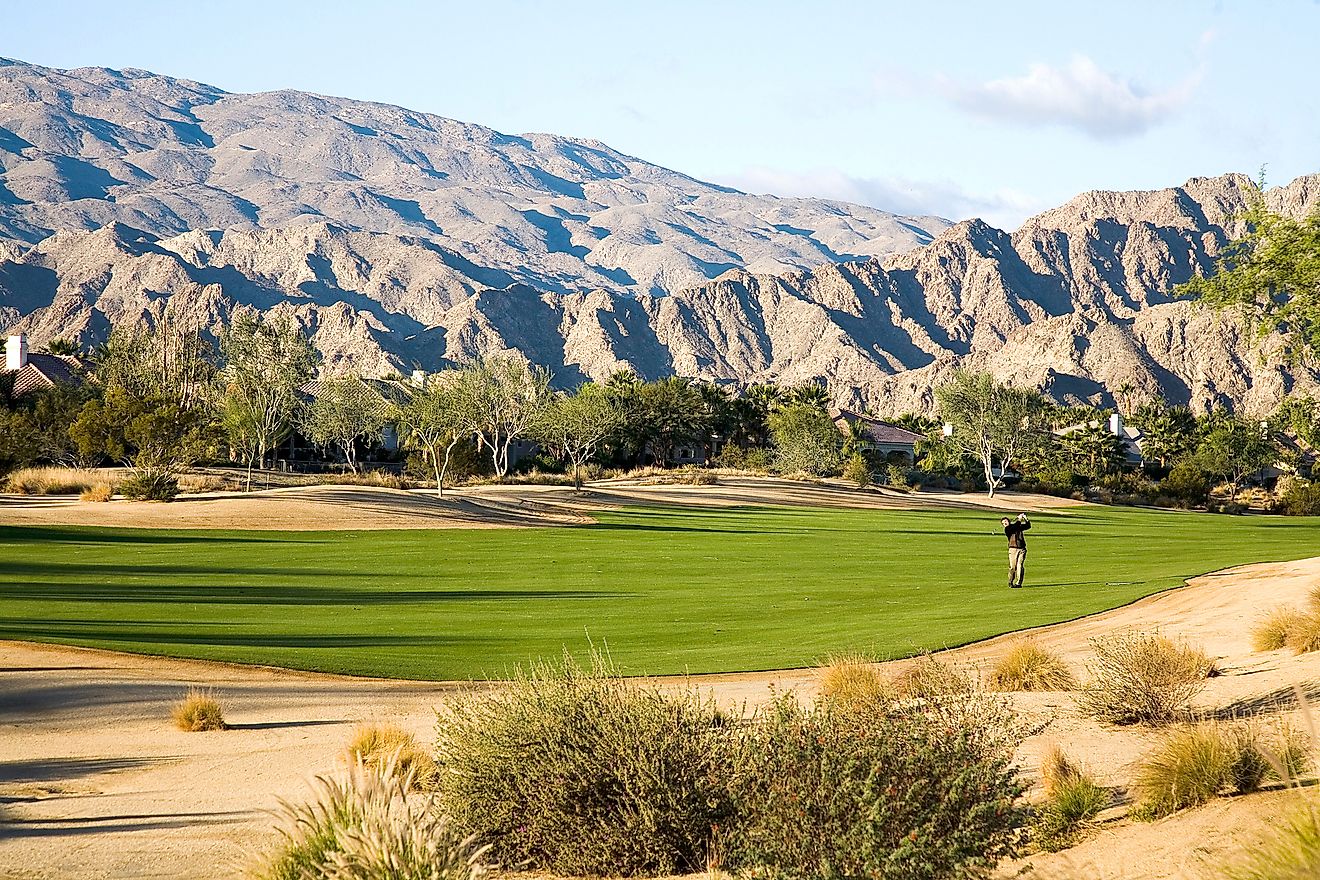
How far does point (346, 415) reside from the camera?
291 feet

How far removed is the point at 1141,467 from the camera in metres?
118

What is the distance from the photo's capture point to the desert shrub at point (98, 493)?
4833 centimetres

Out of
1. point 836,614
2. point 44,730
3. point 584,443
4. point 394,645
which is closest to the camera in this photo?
point 44,730

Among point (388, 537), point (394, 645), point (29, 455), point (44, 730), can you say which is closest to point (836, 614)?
point (394, 645)

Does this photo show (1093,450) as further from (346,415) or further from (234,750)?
(234,750)

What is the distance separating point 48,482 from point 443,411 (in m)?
26.8

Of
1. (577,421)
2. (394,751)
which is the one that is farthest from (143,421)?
(394,751)

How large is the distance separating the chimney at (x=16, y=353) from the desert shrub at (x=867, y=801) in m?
98.0

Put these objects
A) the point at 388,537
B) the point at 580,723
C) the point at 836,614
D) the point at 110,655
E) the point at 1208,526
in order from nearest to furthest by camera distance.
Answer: the point at 580,723, the point at 110,655, the point at 836,614, the point at 388,537, the point at 1208,526

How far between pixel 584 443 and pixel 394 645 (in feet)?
237

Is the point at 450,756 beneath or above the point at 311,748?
above

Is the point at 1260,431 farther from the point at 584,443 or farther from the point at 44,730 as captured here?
the point at 44,730

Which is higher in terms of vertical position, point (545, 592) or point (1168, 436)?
point (1168, 436)

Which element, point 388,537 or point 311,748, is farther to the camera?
point 388,537
